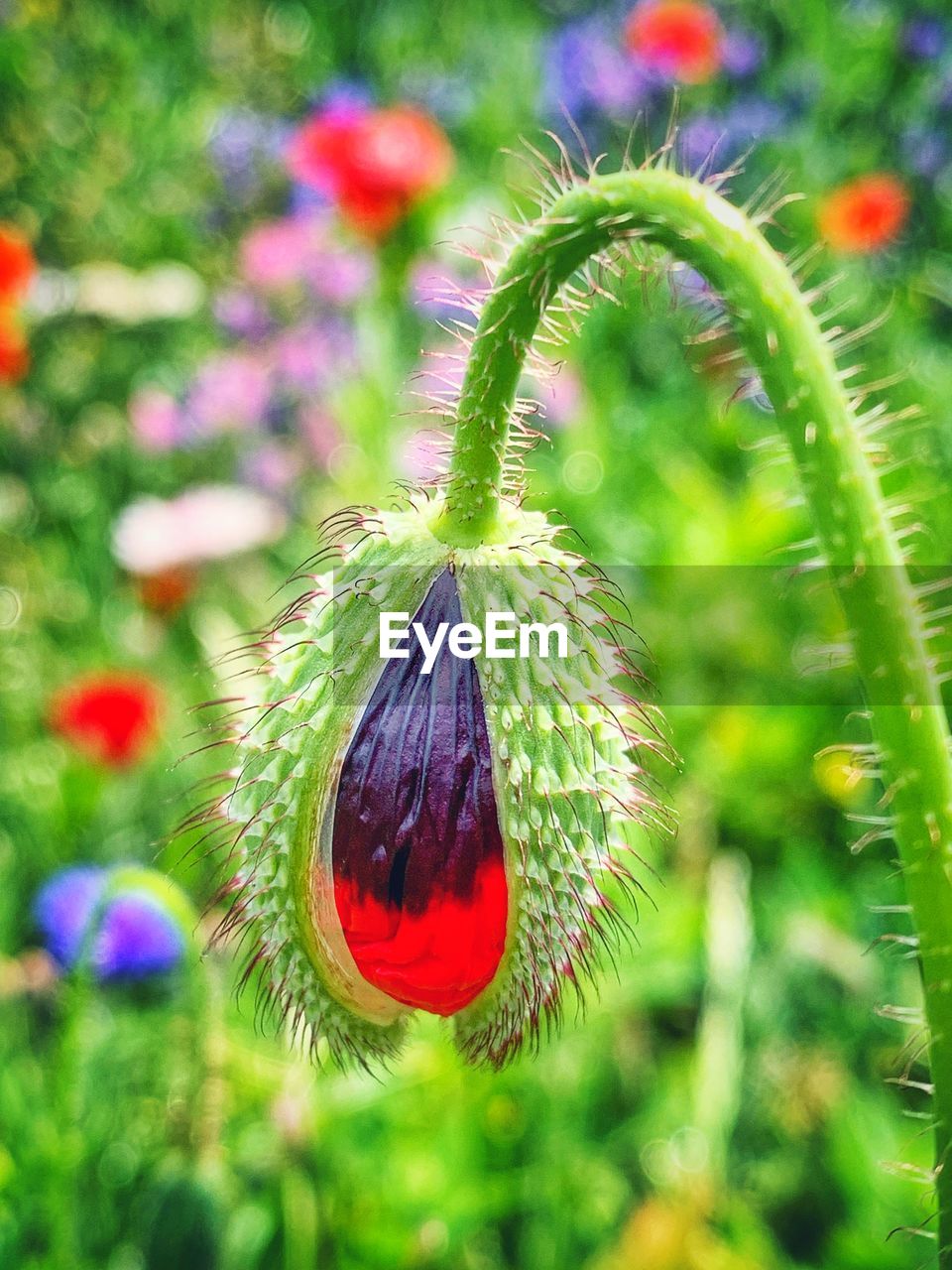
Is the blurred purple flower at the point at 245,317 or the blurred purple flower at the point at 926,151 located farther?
the blurred purple flower at the point at 926,151

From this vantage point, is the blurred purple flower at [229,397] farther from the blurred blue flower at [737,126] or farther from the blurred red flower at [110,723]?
the blurred blue flower at [737,126]

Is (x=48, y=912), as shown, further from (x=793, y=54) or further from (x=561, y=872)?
(x=793, y=54)

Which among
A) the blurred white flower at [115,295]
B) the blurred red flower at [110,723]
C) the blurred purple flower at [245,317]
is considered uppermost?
the blurred white flower at [115,295]

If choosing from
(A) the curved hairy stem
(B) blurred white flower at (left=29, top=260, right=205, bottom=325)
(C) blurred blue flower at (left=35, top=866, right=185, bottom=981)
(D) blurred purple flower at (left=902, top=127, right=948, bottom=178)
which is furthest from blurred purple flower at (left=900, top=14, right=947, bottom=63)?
(A) the curved hairy stem

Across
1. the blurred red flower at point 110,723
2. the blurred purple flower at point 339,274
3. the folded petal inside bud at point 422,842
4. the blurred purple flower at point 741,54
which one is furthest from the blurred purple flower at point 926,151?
the folded petal inside bud at point 422,842

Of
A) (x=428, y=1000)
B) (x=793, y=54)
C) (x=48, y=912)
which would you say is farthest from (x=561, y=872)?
(x=793, y=54)

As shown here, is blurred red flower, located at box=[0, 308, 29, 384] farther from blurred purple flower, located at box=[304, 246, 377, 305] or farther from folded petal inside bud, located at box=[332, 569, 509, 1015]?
folded petal inside bud, located at box=[332, 569, 509, 1015]
